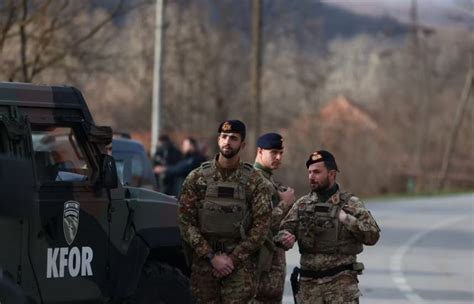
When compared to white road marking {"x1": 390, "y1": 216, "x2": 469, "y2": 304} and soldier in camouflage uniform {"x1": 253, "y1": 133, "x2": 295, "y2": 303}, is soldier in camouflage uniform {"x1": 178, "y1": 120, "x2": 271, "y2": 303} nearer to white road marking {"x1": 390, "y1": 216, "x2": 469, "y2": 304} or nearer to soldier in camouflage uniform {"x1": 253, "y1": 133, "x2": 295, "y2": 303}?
soldier in camouflage uniform {"x1": 253, "y1": 133, "x2": 295, "y2": 303}

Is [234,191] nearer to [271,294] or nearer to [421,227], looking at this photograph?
[271,294]

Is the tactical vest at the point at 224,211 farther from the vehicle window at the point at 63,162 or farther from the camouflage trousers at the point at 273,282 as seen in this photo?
the vehicle window at the point at 63,162

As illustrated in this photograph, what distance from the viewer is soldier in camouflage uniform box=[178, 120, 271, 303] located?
7535mm

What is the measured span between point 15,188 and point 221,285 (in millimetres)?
1501

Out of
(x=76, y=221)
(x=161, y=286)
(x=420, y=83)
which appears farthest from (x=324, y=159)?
(x=420, y=83)

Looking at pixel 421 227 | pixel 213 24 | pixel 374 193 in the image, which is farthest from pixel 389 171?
pixel 421 227

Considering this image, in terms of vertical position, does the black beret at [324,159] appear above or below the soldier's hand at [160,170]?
above

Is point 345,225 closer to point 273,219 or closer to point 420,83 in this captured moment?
point 273,219

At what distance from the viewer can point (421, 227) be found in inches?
1040

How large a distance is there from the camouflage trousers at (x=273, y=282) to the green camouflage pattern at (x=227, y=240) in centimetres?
69

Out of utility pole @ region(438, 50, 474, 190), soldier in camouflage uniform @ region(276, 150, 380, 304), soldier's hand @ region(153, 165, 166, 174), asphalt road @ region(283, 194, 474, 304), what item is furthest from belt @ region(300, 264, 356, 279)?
utility pole @ region(438, 50, 474, 190)

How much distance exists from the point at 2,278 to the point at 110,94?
37510 millimetres

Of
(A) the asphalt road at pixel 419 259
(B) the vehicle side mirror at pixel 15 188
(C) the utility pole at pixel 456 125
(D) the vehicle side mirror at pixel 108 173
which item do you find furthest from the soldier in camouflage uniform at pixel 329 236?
(C) the utility pole at pixel 456 125

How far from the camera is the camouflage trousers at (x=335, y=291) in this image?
7.85 m
